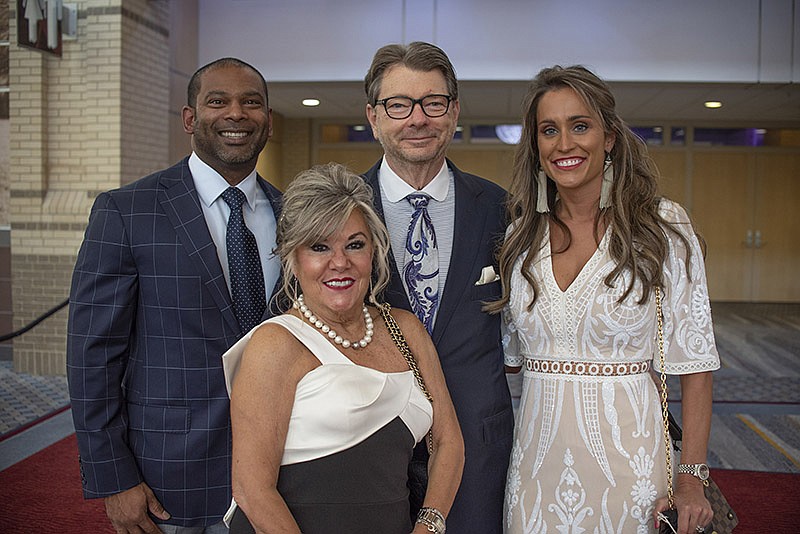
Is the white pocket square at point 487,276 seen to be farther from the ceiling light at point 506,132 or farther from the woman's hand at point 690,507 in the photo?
the ceiling light at point 506,132

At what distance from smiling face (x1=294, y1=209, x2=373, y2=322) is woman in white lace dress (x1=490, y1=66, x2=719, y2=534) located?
59 centimetres

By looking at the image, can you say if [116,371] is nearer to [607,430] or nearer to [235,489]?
[235,489]

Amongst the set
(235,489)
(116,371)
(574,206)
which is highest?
(574,206)

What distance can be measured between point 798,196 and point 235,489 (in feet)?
50.4

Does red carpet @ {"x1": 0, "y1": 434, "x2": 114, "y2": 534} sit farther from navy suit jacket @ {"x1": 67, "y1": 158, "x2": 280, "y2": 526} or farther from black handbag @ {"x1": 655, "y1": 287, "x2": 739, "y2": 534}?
black handbag @ {"x1": 655, "y1": 287, "x2": 739, "y2": 534}

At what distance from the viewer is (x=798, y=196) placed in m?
14.8

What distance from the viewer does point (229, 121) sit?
242 centimetres

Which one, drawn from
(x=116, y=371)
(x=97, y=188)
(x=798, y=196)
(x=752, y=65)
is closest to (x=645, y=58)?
(x=752, y=65)

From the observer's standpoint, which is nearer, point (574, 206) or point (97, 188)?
point (574, 206)

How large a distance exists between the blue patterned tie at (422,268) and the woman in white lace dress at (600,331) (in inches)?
8.7

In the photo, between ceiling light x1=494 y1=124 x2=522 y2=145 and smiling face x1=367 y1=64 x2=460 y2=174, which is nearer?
smiling face x1=367 y1=64 x2=460 y2=174

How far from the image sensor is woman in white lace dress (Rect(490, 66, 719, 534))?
7.32 ft

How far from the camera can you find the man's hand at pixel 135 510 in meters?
2.23

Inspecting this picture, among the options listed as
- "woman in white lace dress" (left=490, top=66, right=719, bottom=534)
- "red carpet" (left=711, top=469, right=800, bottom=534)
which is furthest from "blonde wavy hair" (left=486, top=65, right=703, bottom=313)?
"red carpet" (left=711, top=469, right=800, bottom=534)
